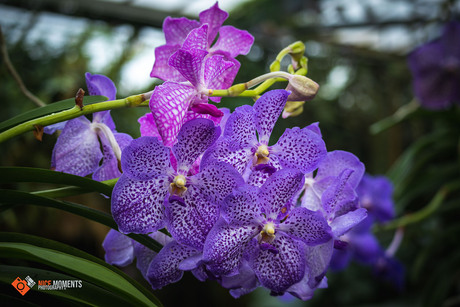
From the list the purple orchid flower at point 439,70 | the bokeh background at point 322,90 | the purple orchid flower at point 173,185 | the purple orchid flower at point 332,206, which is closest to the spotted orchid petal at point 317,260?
the purple orchid flower at point 332,206

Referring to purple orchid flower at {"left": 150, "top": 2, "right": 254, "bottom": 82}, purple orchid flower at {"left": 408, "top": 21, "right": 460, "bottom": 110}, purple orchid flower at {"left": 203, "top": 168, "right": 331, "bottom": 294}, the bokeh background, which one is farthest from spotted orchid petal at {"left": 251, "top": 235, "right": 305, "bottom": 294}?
purple orchid flower at {"left": 408, "top": 21, "right": 460, "bottom": 110}

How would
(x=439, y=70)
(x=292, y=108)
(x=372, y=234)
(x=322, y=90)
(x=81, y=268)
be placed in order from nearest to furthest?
(x=81, y=268), (x=292, y=108), (x=372, y=234), (x=439, y=70), (x=322, y=90)

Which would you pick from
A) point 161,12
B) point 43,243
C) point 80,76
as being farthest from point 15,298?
point 161,12

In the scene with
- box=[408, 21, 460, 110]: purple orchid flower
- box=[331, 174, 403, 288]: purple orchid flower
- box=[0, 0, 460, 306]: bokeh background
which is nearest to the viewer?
box=[331, 174, 403, 288]: purple orchid flower

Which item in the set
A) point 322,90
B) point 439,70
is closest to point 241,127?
point 439,70

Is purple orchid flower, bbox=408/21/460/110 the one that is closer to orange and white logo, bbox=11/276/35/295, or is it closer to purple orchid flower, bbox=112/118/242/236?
purple orchid flower, bbox=112/118/242/236

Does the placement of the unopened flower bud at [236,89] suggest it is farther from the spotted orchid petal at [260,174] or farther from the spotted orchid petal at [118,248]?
the spotted orchid petal at [118,248]

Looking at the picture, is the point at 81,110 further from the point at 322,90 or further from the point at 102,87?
the point at 322,90
